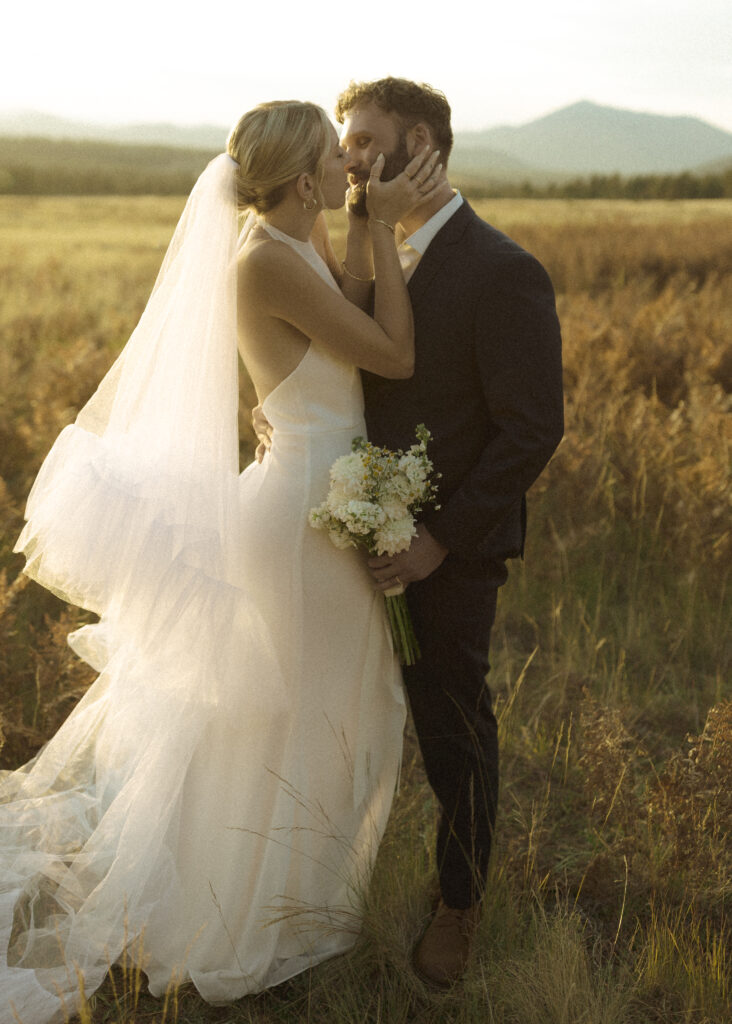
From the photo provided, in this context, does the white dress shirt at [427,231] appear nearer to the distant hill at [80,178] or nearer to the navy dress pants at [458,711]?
the navy dress pants at [458,711]

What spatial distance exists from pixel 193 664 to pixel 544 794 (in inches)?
79.1

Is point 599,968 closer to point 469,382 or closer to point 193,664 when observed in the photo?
point 193,664

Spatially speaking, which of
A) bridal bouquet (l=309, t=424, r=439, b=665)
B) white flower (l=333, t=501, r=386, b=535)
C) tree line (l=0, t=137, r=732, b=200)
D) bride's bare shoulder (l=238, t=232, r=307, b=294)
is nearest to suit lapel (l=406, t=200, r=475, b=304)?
bride's bare shoulder (l=238, t=232, r=307, b=294)

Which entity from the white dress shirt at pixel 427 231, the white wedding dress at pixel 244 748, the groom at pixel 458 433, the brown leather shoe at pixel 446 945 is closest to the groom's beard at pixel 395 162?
the groom at pixel 458 433

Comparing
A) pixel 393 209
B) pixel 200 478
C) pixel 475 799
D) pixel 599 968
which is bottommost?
pixel 599 968

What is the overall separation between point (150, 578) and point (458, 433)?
43.1 inches

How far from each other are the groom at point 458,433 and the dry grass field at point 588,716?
0.25m

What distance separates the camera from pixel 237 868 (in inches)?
124

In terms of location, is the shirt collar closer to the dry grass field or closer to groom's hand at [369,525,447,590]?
groom's hand at [369,525,447,590]

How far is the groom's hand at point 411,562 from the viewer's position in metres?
Answer: 2.96

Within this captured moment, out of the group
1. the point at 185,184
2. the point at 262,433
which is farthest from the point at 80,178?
the point at 262,433

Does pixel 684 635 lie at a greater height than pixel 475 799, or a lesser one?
lesser

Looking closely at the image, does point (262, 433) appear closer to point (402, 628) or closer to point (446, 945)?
point (402, 628)

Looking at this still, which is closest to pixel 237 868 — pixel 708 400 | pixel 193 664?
pixel 193 664
